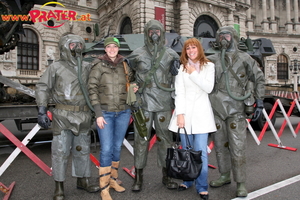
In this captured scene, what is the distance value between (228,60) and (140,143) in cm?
157

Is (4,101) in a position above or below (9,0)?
below

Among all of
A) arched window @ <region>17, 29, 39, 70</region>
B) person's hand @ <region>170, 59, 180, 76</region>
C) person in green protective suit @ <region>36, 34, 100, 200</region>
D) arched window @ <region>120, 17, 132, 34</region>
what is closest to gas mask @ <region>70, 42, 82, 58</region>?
person in green protective suit @ <region>36, 34, 100, 200</region>

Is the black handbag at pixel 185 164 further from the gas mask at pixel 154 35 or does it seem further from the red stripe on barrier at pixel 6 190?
the red stripe on barrier at pixel 6 190

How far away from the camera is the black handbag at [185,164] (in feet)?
9.70

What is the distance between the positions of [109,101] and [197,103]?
1.08m

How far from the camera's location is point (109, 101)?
329 centimetres

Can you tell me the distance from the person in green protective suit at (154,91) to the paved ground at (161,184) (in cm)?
23

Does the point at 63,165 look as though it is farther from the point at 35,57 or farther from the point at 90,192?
the point at 35,57

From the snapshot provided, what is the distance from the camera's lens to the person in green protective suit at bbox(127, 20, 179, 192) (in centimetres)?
344

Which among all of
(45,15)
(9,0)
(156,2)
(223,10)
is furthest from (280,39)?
(9,0)

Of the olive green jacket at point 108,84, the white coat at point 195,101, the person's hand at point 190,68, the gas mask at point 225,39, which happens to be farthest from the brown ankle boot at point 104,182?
the gas mask at point 225,39

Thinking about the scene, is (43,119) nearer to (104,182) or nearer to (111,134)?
(111,134)

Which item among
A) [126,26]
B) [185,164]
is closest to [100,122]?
[185,164]

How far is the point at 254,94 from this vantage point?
346 centimetres
